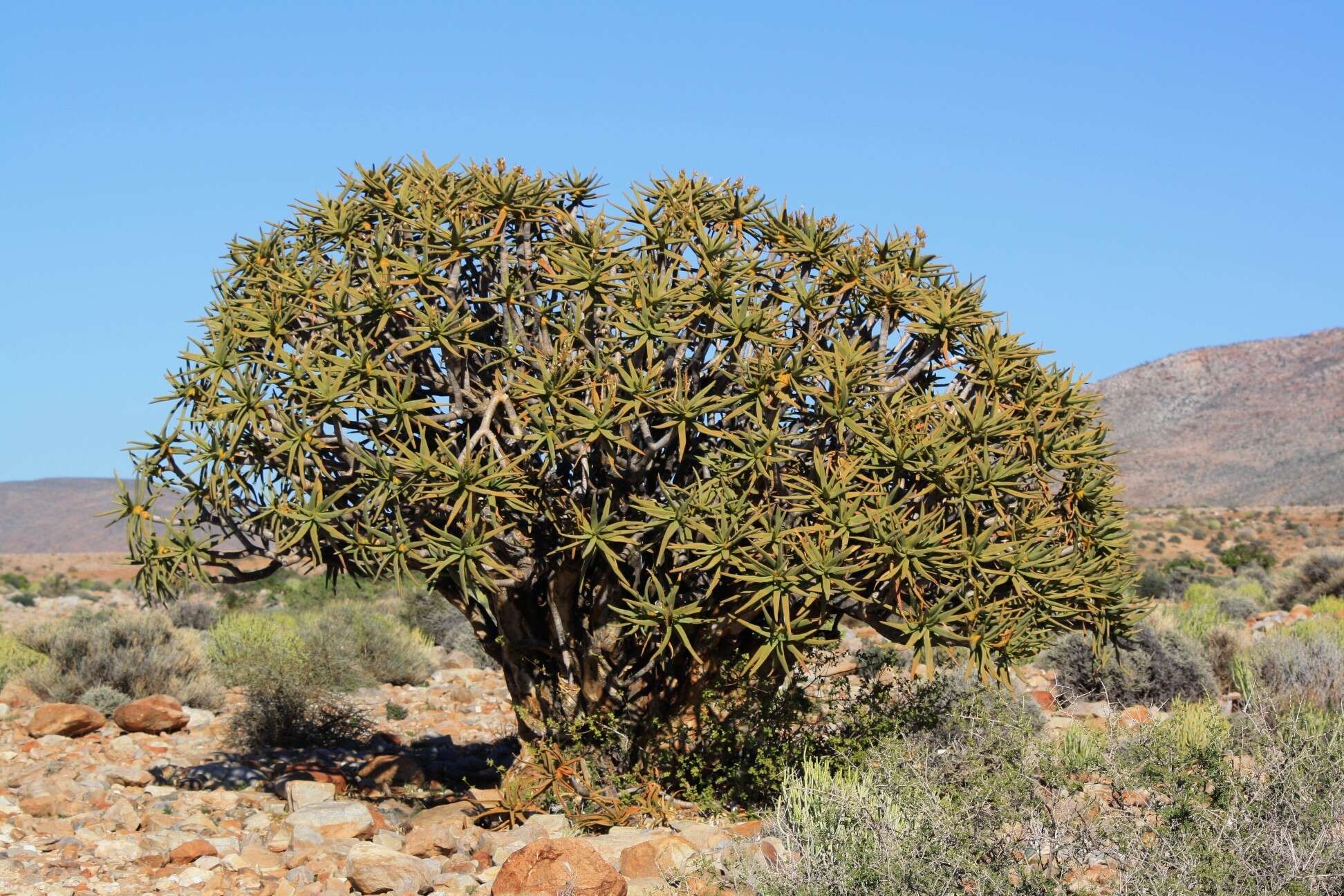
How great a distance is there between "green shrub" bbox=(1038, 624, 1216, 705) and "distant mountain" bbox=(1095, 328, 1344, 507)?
51.7 meters

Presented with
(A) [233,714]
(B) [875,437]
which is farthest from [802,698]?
(A) [233,714]

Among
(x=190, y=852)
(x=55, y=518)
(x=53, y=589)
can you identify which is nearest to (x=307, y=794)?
(x=190, y=852)

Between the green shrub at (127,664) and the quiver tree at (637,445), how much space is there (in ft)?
16.6

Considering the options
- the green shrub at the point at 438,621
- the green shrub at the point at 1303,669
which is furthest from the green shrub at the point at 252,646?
the green shrub at the point at 1303,669

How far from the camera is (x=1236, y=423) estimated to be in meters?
82.8

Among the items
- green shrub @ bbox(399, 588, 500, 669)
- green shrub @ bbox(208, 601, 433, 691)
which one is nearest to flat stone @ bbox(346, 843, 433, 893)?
green shrub @ bbox(208, 601, 433, 691)

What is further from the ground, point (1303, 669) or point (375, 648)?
point (375, 648)

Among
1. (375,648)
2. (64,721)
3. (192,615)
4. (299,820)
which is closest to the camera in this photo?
(299,820)

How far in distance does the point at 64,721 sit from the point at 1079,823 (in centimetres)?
938

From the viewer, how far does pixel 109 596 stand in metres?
32.0

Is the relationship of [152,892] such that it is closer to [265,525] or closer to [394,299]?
[265,525]

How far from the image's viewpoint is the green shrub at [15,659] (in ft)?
46.5

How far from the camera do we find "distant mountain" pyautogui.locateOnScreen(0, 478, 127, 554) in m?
87.7

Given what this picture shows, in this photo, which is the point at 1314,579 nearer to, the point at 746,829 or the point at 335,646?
the point at 335,646
